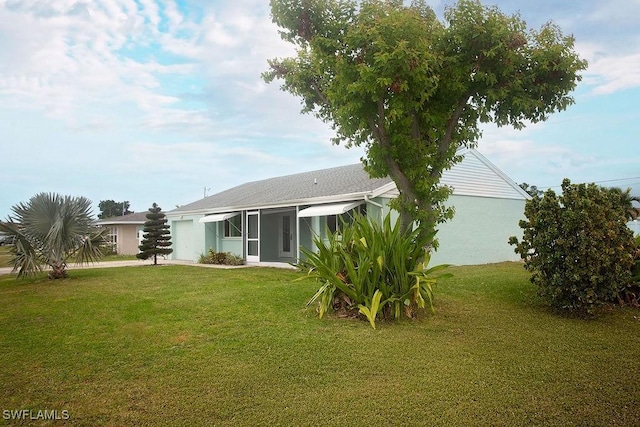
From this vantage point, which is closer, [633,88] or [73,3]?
[73,3]

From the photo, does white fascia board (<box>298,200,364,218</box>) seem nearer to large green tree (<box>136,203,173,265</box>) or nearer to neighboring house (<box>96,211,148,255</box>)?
large green tree (<box>136,203,173,265</box>)

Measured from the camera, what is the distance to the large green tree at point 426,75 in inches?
316

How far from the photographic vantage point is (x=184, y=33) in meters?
11.3

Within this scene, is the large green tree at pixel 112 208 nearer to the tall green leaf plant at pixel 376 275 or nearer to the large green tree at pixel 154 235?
the large green tree at pixel 154 235

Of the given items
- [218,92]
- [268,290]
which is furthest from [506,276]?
[218,92]

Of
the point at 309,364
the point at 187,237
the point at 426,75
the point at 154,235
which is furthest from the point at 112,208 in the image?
the point at 309,364

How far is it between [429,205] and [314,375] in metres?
4.88

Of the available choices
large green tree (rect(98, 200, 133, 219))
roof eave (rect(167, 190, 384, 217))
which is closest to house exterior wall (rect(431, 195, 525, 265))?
roof eave (rect(167, 190, 384, 217))

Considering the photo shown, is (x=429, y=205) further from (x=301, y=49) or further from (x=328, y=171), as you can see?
(x=328, y=171)

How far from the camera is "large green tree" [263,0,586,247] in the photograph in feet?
26.3

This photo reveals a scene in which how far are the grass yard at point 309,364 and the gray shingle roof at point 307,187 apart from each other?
7031 millimetres

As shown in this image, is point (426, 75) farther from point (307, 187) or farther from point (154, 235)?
point (154, 235)

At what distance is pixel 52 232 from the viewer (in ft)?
43.5

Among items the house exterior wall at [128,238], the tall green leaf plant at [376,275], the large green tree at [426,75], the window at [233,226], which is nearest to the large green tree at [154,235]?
the window at [233,226]
